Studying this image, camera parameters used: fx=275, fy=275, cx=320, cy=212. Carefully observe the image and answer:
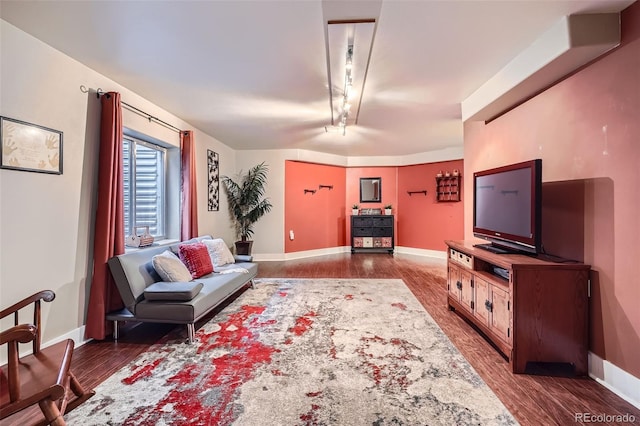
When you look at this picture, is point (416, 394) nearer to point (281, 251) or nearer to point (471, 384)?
point (471, 384)

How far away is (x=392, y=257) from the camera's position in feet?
22.2

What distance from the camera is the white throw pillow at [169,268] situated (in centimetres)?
283

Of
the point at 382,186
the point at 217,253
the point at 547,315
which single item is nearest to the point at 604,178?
the point at 547,315

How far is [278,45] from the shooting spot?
7.43ft

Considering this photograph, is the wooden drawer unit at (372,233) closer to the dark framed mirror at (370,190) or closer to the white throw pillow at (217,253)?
the dark framed mirror at (370,190)

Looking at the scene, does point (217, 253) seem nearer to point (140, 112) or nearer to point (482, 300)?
point (140, 112)

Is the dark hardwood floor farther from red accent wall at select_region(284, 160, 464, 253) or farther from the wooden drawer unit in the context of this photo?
the wooden drawer unit

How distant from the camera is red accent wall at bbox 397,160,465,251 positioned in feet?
21.3

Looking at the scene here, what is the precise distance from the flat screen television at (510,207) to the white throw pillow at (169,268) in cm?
316

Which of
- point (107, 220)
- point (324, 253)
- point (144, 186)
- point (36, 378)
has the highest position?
point (144, 186)

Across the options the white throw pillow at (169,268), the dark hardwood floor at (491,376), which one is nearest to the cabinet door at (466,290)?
the dark hardwood floor at (491,376)

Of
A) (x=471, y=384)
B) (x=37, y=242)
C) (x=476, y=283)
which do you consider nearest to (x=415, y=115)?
(x=476, y=283)

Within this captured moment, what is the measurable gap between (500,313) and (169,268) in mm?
3110

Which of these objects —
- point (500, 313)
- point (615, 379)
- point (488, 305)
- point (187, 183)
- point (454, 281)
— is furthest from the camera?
point (187, 183)
